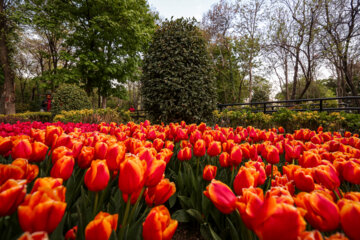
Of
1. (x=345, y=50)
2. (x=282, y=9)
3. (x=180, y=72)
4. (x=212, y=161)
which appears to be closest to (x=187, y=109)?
(x=180, y=72)

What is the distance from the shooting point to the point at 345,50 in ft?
45.8

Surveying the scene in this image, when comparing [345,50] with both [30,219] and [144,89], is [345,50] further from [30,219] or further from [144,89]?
[30,219]

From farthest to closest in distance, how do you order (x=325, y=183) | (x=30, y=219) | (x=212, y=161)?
(x=212, y=161), (x=325, y=183), (x=30, y=219)

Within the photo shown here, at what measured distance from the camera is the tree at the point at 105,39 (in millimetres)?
13461

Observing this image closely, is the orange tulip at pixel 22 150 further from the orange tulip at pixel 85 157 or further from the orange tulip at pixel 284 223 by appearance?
the orange tulip at pixel 284 223

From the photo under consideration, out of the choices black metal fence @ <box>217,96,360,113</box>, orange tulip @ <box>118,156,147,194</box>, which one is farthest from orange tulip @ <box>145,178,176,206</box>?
black metal fence @ <box>217,96,360,113</box>

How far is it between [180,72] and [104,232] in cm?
548

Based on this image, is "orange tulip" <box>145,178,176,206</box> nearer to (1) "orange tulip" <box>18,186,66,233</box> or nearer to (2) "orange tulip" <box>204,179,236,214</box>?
(2) "orange tulip" <box>204,179,236,214</box>

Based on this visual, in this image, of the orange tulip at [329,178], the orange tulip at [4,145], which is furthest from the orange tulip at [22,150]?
the orange tulip at [329,178]

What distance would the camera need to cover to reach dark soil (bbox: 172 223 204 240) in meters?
1.47

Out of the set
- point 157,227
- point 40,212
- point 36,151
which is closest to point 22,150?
point 36,151

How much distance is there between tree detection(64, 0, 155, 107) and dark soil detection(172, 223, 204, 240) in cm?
1325

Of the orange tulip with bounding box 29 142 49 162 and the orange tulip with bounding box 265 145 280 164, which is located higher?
the orange tulip with bounding box 29 142 49 162

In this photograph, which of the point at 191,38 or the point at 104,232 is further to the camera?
the point at 191,38
